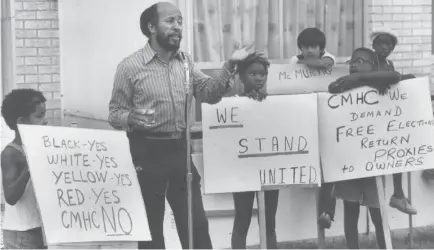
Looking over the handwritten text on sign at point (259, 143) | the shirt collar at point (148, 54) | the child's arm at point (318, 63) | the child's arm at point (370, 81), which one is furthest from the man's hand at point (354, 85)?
the shirt collar at point (148, 54)

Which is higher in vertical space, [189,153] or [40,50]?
[40,50]

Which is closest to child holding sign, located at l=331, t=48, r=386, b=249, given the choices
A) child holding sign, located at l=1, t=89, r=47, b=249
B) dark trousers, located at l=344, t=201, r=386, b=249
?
dark trousers, located at l=344, t=201, r=386, b=249

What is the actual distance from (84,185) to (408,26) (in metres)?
3.99

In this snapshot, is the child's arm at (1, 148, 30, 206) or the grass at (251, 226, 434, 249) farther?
the grass at (251, 226, 434, 249)

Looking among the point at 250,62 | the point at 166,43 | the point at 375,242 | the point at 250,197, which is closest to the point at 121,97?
the point at 166,43

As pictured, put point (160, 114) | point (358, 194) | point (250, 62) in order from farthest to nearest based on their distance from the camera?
point (358, 194)
point (250, 62)
point (160, 114)

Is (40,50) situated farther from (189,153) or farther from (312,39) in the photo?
(189,153)

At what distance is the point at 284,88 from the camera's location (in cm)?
718

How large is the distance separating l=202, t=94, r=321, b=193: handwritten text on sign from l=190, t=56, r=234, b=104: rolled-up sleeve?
149 millimetres

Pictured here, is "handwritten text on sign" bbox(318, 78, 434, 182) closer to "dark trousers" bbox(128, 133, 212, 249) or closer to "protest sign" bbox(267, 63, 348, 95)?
"protest sign" bbox(267, 63, 348, 95)

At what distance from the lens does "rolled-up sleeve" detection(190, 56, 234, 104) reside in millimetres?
5754

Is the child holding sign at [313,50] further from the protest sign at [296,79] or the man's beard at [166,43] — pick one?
the man's beard at [166,43]

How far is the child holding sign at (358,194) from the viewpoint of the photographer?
21.9 feet

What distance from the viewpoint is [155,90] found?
5.84 m
